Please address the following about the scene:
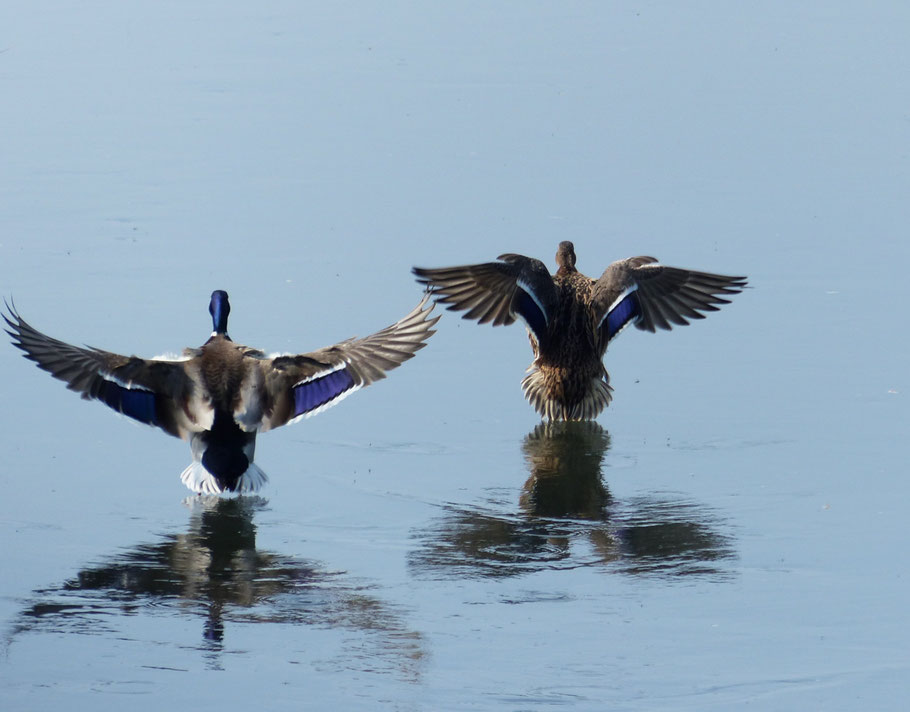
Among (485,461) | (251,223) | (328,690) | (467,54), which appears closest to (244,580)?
(328,690)

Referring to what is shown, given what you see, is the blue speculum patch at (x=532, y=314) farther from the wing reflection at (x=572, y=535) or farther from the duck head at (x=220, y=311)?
the duck head at (x=220, y=311)

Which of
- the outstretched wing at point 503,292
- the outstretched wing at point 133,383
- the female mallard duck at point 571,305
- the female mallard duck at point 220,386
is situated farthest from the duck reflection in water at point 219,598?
the outstretched wing at point 503,292

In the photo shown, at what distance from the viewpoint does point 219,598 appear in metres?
5.96

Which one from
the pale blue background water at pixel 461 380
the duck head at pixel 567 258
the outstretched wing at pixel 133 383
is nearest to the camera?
the pale blue background water at pixel 461 380

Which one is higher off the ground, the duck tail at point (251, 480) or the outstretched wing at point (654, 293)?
the outstretched wing at point (654, 293)

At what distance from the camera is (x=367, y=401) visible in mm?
8398

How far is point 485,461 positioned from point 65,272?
3.33 m

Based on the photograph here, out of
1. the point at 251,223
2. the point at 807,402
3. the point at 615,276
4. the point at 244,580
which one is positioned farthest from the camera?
the point at 251,223

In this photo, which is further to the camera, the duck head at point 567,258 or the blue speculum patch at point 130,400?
the duck head at point 567,258

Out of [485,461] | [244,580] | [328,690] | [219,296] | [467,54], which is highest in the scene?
[467,54]

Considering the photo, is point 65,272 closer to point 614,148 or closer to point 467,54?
point 614,148

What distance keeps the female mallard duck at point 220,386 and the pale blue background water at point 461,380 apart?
216 mm

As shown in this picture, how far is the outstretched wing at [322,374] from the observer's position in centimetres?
732

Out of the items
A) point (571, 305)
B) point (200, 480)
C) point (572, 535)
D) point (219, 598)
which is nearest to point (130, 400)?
point (200, 480)
